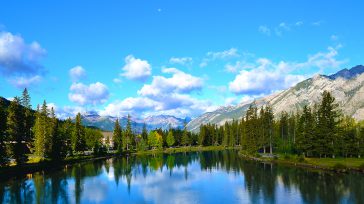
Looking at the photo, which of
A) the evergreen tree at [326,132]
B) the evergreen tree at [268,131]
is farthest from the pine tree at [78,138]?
the evergreen tree at [326,132]

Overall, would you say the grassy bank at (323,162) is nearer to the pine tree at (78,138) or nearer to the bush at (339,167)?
the bush at (339,167)

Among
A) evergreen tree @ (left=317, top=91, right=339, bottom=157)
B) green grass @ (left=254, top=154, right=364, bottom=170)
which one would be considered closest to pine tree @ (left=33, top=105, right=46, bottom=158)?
green grass @ (left=254, top=154, right=364, bottom=170)

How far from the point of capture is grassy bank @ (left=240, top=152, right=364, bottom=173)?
277 feet

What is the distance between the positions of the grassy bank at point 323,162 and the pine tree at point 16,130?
73.4 metres

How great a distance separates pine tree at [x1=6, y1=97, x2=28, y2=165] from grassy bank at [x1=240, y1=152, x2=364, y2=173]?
7338 cm

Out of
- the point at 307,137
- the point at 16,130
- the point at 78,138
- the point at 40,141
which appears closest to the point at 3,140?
the point at 16,130

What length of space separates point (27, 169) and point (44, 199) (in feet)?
119

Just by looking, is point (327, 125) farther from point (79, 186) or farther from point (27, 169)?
point (27, 169)

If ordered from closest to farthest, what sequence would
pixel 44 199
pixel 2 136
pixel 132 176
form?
pixel 44 199 → pixel 2 136 → pixel 132 176

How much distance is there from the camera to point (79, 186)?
74.5 meters

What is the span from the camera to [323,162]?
96.8 m

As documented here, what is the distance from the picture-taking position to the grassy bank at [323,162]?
84.4 metres

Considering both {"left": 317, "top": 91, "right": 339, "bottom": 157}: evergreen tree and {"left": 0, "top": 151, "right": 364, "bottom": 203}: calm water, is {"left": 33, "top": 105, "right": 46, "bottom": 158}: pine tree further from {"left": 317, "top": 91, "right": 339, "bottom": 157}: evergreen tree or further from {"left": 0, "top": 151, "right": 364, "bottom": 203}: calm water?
{"left": 317, "top": 91, "right": 339, "bottom": 157}: evergreen tree

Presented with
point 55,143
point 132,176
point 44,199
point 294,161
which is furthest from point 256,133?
point 44,199
